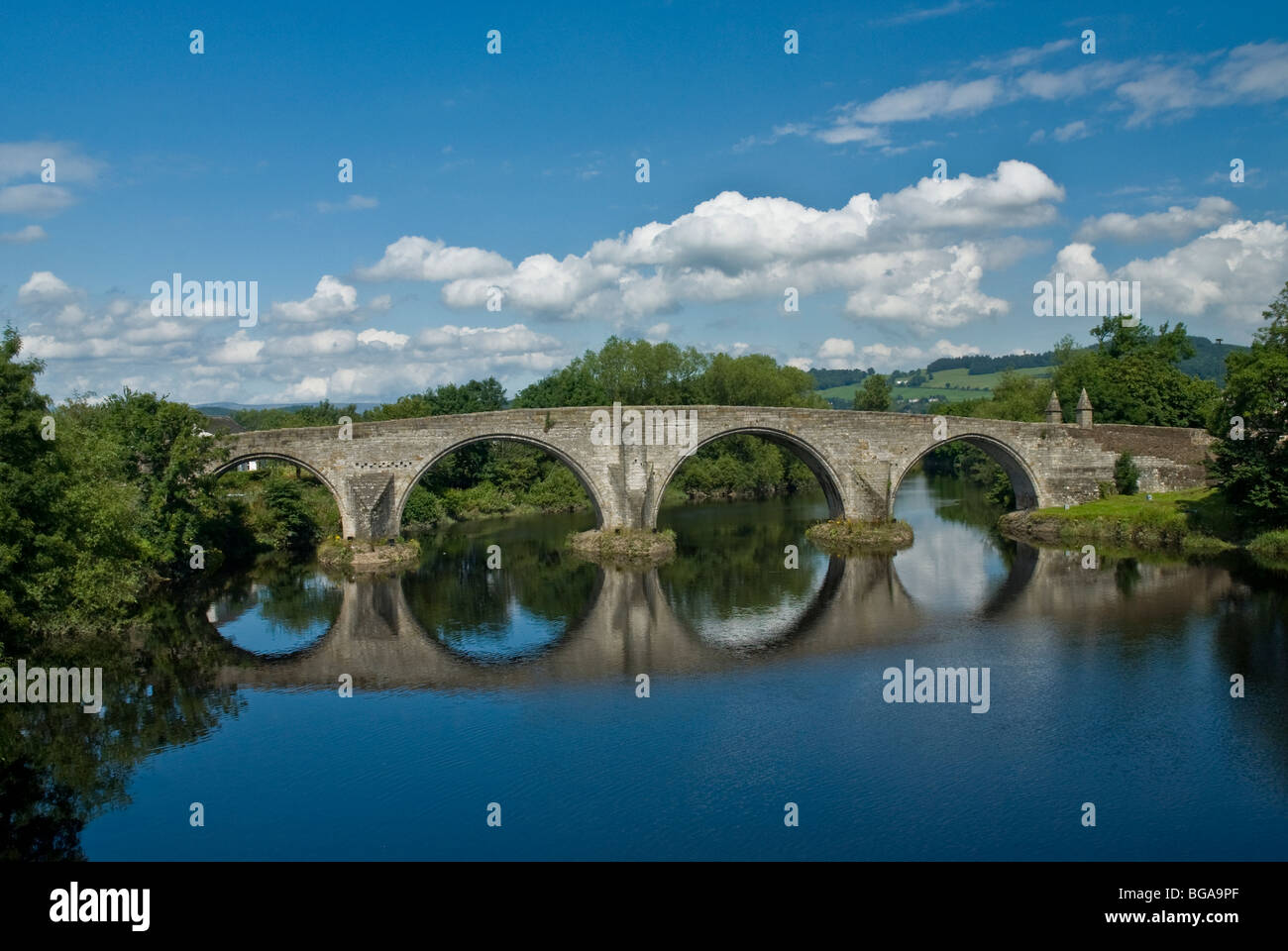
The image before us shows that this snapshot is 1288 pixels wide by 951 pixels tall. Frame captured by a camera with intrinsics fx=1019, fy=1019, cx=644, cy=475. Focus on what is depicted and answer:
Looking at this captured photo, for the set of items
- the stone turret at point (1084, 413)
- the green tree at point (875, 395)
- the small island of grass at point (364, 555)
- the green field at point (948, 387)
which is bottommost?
the small island of grass at point (364, 555)

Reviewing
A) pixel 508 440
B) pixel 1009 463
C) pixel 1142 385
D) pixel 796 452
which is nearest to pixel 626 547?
pixel 508 440

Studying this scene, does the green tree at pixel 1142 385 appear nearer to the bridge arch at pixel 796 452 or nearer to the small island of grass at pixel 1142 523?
the small island of grass at pixel 1142 523

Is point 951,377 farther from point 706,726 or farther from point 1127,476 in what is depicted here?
point 706,726

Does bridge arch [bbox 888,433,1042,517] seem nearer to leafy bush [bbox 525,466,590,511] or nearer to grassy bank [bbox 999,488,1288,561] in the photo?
grassy bank [bbox 999,488,1288,561]

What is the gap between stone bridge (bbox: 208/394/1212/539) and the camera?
3919cm

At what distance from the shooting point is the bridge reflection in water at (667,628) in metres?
24.6

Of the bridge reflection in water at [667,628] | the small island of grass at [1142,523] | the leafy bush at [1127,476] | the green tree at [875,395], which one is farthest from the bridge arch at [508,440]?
the green tree at [875,395]

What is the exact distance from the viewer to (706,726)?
20219mm

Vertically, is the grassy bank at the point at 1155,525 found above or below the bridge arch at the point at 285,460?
below

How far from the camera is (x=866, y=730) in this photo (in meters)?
19.7

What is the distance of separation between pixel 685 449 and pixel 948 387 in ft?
402

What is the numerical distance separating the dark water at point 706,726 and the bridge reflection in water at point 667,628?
13cm
